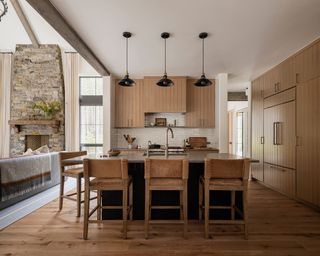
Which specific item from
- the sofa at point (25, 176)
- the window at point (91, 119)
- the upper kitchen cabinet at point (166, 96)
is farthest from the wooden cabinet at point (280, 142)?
the window at point (91, 119)

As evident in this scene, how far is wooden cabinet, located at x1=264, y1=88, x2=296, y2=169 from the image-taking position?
13.6 feet

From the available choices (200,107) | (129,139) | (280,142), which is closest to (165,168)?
(280,142)

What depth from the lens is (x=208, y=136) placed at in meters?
6.09

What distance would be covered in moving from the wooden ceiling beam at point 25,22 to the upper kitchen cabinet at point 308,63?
7224 millimetres

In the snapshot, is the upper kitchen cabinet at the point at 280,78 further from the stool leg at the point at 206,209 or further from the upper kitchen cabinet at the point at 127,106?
the upper kitchen cabinet at the point at 127,106

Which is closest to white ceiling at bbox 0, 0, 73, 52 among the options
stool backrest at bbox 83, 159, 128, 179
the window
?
the window

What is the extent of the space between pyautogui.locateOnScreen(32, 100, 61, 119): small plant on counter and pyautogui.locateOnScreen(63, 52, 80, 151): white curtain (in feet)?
0.96

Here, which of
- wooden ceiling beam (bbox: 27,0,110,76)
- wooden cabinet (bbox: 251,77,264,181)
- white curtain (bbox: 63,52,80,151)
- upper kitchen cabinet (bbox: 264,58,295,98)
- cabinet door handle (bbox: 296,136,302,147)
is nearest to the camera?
wooden ceiling beam (bbox: 27,0,110,76)

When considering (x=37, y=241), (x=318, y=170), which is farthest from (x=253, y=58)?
(x=37, y=241)

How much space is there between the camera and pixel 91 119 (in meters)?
7.57

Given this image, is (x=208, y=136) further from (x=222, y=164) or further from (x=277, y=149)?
(x=222, y=164)

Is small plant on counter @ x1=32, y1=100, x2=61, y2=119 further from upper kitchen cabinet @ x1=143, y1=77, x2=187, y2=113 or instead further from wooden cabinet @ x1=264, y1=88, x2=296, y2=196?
wooden cabinet @ x1=264, y1=88, x2=296, y2=196

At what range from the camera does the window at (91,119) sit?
7531 mm

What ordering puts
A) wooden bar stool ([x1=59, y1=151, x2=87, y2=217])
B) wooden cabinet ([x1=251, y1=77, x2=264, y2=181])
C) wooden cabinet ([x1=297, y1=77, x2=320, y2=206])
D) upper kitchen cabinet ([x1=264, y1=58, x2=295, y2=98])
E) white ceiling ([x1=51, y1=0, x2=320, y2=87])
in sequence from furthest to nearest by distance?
wooden cabinet ([x1=251, y1=77, x2=264, y2=181]), upper kitchen cabinet ([x1=264, y1=58, x2=295, y2=98]), wooden cabinet ([x1=297, y1=77, x2=320, y2=206]), wooden bar stool ([x1=59, y1=151, x2=87, y2=217]), white ceiling ([x1=51, y1=0, x2=320, y2=87])
